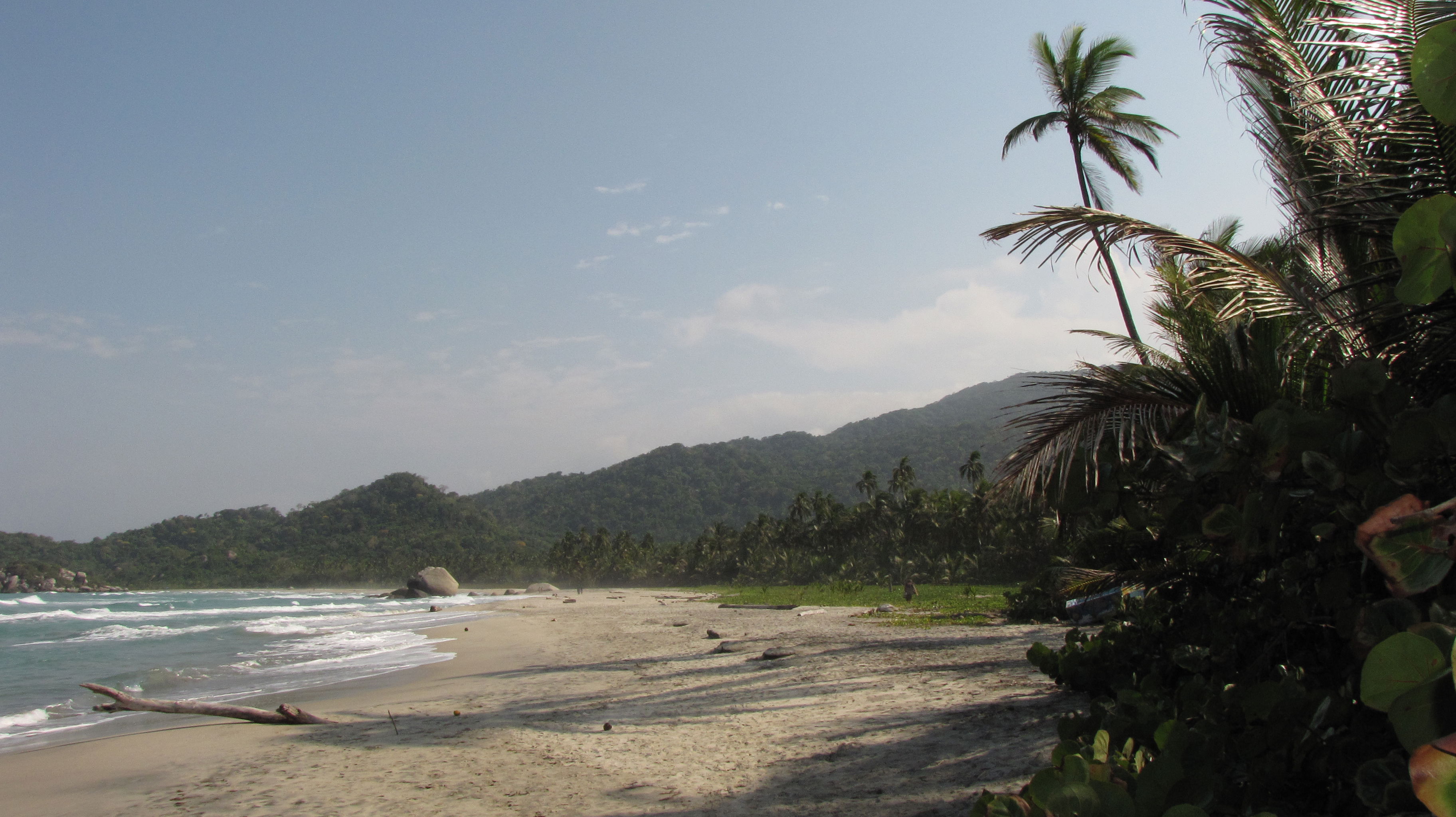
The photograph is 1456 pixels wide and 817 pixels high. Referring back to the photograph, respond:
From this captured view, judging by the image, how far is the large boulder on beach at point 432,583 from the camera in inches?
2480

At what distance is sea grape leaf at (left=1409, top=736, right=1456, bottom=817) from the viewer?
0.72 metres

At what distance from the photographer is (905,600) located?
28578mm

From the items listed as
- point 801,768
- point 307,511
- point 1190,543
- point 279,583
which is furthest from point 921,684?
point 307,511

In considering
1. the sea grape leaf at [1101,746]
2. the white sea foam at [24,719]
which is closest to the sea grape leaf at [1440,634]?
the sea grape leaf at [1101,746]

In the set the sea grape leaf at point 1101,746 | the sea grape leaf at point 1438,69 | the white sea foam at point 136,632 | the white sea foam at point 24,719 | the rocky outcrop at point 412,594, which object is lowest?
the rocky outcrop at point 412,594

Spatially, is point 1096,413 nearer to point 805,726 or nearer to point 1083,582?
point 1083,582

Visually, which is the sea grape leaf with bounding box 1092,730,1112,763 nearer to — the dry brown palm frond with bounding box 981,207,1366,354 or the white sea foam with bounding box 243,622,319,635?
the dry brown palm frond with bounding box 981,207,1366,354

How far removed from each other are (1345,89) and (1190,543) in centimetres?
305

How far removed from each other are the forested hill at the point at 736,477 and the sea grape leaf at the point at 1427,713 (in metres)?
98.1

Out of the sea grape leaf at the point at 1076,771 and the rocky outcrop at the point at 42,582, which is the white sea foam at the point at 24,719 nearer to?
the sea grape leaf at the point at 1076,771

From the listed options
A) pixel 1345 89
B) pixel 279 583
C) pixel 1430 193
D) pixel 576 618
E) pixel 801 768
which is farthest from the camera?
pixel 279 583

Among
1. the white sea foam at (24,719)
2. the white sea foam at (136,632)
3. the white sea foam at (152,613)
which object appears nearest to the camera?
the white sea foam at (24,719)

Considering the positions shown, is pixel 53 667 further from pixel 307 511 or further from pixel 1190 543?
pixel 307 511

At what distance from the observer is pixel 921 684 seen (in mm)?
8562
